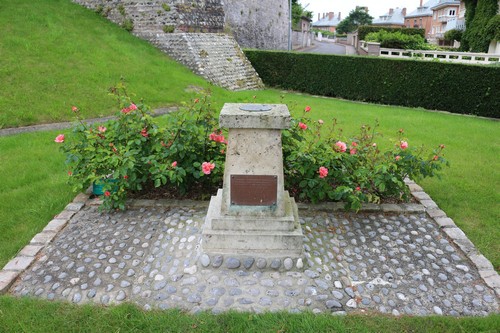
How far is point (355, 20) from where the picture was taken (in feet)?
240

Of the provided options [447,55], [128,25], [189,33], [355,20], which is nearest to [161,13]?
[189,33]

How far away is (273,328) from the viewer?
2.74 m

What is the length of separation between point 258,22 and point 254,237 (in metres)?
19.0

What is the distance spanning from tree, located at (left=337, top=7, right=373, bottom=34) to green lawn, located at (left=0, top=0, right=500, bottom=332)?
66.1 m

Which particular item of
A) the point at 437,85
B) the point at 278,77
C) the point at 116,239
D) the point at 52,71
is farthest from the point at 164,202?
the point at 278,77

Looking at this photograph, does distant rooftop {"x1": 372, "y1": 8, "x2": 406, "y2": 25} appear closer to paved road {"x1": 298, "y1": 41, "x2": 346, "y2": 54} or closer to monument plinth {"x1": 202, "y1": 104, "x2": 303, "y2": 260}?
paved road {"x1": 298, "y1": 41, "x2": 346, "y2": 54}

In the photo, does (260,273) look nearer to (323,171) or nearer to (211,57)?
(323,171)

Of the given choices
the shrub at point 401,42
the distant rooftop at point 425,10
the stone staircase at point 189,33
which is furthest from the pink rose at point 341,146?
the distant rooftop at point 425,10

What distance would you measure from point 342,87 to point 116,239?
12.5 m

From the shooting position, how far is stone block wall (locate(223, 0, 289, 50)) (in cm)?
1800

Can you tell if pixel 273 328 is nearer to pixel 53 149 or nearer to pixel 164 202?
pixel 164 202

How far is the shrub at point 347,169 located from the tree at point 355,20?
73762 mm

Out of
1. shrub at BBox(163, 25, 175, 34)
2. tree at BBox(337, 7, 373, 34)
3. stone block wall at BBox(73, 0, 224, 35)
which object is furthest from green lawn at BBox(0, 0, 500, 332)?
tree at BBox(337, 7, 373, 34)

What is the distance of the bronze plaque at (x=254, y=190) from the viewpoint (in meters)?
3.37
